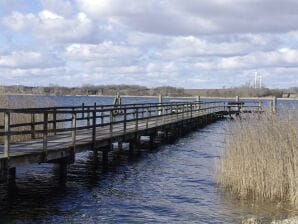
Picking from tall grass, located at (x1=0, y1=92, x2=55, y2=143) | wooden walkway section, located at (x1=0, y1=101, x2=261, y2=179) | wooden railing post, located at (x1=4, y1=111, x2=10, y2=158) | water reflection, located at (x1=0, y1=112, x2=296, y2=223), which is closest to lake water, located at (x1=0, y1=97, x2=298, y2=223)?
water reflection, located at (x1=0, y1=112, x2=296, y2=223)

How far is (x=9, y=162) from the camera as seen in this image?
41.1ft

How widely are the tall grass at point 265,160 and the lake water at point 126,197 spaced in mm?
504

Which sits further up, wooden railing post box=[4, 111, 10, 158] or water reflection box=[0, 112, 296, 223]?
wooden railing post box=[4, 111, 10, 158]

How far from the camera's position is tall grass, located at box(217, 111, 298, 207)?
45.6 feet

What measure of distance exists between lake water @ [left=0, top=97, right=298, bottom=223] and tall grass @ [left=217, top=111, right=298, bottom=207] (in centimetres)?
50

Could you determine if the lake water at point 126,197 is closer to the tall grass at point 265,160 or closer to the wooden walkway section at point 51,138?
the tall grass at point 265,160

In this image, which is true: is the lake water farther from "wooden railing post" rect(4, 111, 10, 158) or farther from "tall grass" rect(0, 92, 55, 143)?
"tall grass" rect(0, 92, 55, 143)

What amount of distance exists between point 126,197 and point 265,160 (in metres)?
3.93

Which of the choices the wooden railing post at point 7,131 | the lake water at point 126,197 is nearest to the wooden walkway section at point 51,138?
the wooden railing post at point 7,131

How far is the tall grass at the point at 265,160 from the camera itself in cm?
1391

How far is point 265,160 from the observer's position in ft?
47.6

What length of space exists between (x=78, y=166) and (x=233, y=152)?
6305 mm

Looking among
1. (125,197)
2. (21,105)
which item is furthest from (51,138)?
(21,105)

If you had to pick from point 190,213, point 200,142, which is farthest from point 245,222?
point 200,142
